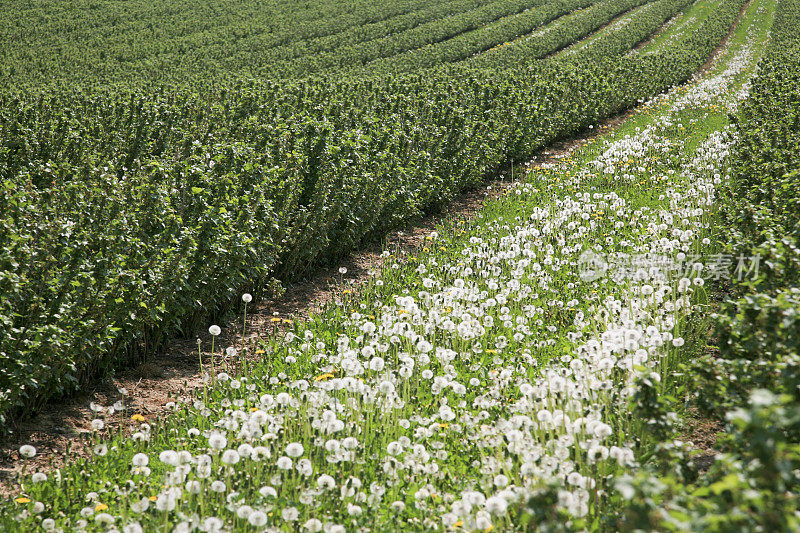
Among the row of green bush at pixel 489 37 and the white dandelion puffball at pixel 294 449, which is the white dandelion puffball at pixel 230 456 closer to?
the white dandelion puffball at pixel 294 449

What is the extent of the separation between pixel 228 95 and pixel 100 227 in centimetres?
1119

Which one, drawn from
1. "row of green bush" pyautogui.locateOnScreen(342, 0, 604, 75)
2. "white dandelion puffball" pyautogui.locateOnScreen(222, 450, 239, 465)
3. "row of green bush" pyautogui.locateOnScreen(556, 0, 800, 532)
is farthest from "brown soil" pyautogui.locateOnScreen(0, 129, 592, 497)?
"row of green bush" pyautogui.locateOnScreen(342, 0, 604, 75)

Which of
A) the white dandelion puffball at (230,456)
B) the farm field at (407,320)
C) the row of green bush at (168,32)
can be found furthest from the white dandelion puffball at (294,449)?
the row of green bush at (168,32)

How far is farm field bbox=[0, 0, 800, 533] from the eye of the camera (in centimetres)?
349

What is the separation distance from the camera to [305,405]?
14.2 ft

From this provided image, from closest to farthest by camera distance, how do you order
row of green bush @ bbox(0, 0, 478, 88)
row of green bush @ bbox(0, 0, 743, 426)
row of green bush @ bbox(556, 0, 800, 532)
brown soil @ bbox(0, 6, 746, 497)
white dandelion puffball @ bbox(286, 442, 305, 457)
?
row of green bush @ bbox(556, 0, 800, 532)
white dandelion puffball @ bbox(286, 442, 305, 457)
brown soil @ bbox(0, 6, 746, 497)
row of green bush @ bbox(0, 0, 743, 426)
row of green bush @ bbox(0, 0, 478, 88)

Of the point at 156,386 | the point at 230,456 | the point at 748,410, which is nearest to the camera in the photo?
Answer: the point at 748,410

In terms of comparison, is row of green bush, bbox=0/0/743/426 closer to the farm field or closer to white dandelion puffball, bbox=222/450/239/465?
the farm field

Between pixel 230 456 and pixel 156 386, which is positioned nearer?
pixel 230 456

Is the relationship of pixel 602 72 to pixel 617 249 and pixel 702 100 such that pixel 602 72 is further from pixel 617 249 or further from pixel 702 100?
pixel 617 249

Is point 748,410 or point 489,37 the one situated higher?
point 489,37

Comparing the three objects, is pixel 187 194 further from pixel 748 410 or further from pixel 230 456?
pixel 748 410

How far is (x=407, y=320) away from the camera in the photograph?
5820 mm

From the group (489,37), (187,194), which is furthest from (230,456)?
(489,37)
